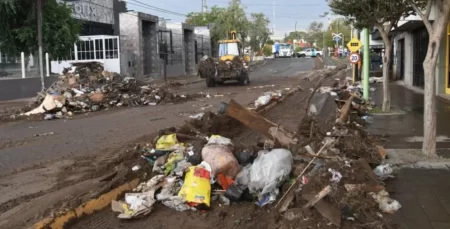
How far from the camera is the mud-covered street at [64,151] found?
703 cm

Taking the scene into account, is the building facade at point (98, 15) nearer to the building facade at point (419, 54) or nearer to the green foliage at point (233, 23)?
the green foliage at point (233, 23)

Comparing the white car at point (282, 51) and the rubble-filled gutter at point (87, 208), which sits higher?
the white car at point (282, 51)

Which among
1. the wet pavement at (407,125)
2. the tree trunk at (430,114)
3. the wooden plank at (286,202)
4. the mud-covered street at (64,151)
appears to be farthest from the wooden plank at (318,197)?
the wet pavement at (407,125)

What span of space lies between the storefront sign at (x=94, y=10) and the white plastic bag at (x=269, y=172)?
34.1 meters

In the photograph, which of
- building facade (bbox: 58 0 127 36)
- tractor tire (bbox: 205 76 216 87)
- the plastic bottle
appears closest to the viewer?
the plastic bottle

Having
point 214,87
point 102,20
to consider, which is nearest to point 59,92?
point 214,87

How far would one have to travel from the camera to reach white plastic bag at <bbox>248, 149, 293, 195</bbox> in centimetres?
620

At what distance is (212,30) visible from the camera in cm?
6681

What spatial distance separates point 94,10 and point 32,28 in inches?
708

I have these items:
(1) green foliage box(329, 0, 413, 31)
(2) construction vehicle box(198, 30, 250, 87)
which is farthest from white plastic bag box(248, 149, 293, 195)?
(2) construction vehicle box(198, 30, 250, 87)

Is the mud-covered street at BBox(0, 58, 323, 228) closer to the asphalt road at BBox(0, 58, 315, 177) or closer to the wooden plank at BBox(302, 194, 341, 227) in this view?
the asphalt road at BBox(0, 58, 315, 177)

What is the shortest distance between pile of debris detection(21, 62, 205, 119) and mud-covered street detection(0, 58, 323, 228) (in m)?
1.04

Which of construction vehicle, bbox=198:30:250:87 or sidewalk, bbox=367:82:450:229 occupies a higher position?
construction vehicle, bbox=198:30:250:87

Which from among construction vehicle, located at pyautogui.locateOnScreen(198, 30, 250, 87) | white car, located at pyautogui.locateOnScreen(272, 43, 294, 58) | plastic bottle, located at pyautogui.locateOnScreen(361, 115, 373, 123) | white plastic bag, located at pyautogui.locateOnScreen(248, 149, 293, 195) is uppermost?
white car, located at pyautogui.locateOnScreen(272, 43, 294, 58)
